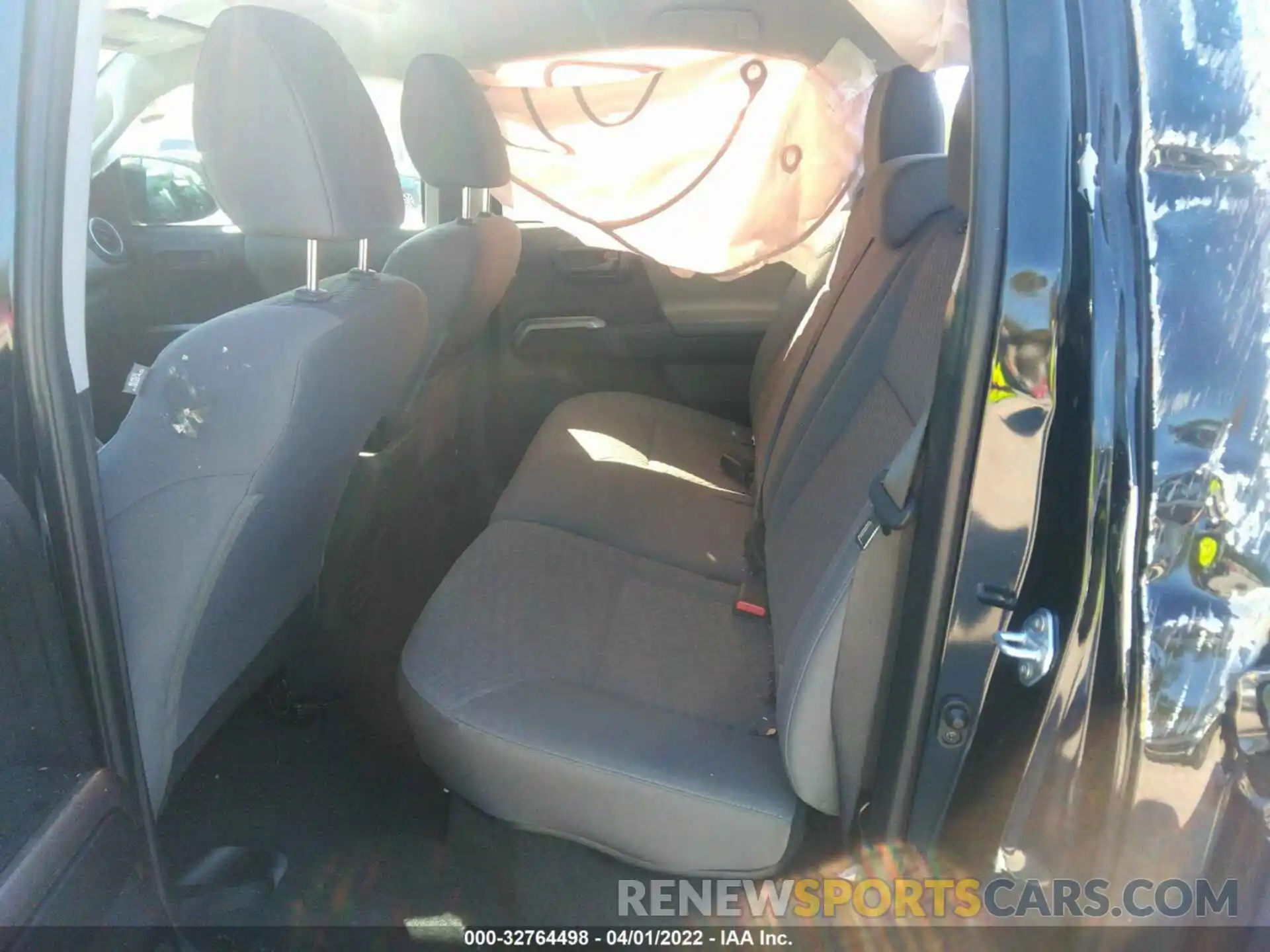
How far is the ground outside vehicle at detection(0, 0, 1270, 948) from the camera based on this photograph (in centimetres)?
75

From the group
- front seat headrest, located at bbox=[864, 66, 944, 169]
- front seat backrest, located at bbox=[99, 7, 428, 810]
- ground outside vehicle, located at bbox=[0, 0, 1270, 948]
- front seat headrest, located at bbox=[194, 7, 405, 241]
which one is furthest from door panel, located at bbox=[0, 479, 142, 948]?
front seat headrest, located at bbox=[864, 66, 944, 169]

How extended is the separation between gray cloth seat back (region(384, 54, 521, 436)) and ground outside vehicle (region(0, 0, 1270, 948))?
1.06 m

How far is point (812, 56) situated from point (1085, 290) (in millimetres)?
1676

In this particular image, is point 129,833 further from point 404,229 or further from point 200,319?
point 404,229

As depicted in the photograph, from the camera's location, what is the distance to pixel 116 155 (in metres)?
2.29

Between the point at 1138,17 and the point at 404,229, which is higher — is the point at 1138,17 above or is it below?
above

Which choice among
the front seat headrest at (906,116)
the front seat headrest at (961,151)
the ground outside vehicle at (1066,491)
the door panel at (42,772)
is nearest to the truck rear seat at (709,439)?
the front seat headrest at (906,116)

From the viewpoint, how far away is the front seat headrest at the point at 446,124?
78.4 inches

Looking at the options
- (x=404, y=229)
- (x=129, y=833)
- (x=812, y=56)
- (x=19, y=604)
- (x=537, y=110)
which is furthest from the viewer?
(x=404, y=229)

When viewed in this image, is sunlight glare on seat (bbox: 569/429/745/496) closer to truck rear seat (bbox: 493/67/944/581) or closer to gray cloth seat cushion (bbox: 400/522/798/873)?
truck rear seat (bbox: 493/67/944/581)

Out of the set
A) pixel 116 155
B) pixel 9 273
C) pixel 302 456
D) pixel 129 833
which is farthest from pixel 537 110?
pixel 129 833

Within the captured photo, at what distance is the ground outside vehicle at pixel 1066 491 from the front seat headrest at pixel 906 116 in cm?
97

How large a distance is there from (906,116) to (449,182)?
931 millimetres

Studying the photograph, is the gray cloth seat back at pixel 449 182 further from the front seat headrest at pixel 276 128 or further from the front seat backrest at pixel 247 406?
the front seat headrest at pixel 276 128
